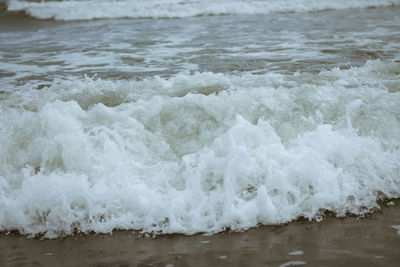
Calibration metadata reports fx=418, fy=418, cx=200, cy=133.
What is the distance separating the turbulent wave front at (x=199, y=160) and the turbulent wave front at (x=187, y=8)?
11563mm

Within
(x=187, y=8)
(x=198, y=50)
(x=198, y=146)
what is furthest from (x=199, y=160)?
(x=187, y=8)

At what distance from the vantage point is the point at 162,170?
302 cm

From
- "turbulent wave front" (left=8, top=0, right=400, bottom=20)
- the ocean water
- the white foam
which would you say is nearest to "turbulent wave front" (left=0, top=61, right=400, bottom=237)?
the ocean water

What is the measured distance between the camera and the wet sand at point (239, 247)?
218cm

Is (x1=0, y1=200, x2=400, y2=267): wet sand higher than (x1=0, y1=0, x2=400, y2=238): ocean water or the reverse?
the reverse

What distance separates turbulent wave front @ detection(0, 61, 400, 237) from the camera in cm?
262

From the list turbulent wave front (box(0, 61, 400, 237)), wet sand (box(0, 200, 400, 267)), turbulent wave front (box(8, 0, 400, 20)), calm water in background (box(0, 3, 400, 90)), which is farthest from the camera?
turbulent wave front (box(8, 0, 400, 20))

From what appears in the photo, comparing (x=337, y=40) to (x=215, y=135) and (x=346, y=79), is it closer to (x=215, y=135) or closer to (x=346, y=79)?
(x=346, y=79)

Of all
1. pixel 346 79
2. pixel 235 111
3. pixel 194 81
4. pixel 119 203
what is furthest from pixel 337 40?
pixel 119 203

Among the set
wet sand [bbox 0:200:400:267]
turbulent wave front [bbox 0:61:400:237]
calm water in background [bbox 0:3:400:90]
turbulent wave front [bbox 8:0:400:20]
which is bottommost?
wet sand [bbox 0:200:400:267]

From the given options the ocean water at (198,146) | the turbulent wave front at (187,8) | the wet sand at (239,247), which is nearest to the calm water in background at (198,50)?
the ocean water at (198,146)

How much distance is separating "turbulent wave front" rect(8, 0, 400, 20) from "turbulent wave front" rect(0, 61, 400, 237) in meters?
11.6

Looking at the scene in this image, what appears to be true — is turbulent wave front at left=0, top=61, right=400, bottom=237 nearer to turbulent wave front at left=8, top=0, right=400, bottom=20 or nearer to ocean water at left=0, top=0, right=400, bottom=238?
ocean water at left=0, top=0, right=400, bottom=238

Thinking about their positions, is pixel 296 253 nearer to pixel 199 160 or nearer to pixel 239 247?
pixel 239 247
